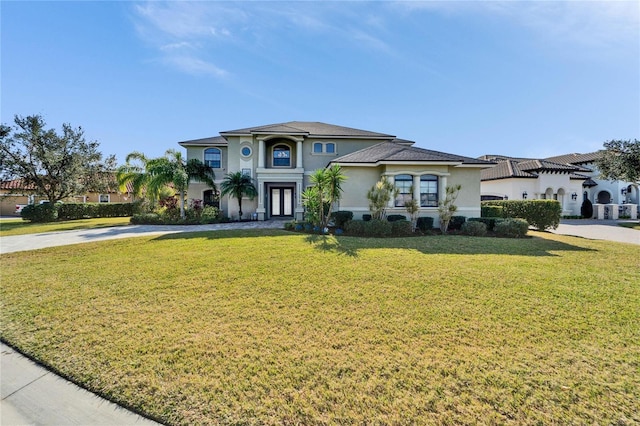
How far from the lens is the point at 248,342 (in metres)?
3.72

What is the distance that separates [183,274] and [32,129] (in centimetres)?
2831

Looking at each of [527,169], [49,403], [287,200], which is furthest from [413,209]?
[527,169]

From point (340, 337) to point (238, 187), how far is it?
16.7m

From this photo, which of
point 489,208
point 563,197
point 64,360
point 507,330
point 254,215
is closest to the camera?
point 64,360

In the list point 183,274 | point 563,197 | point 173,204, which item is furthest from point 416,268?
point 563,197

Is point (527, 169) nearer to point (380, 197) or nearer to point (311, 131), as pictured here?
point (311, 131)

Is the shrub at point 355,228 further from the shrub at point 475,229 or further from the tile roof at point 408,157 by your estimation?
the shrub at point 475,229

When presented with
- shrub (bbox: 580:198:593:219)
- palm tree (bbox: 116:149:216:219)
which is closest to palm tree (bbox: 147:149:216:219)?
palm tree (bbox: 116:149:216:219)

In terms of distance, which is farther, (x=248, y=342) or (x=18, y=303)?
(x=18, y=303)

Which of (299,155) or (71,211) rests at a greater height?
(299,155)

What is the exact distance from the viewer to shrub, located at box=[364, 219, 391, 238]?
1191 cm

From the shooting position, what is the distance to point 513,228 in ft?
40.6

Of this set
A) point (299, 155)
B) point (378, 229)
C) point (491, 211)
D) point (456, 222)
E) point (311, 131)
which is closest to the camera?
point (378, 229)

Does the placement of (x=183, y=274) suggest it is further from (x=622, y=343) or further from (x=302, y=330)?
(x=622, y=343)
